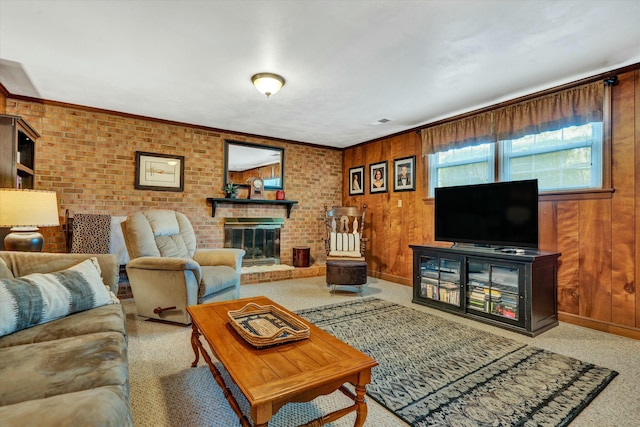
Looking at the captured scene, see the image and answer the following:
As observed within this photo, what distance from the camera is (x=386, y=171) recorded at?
16.6ft

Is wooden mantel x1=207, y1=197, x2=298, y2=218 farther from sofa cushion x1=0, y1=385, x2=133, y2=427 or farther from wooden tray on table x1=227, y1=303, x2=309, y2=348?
sofa cushion x1=0, y1=385, x2=133, y2=427

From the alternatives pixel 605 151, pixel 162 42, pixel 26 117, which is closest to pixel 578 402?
pixel 605 151

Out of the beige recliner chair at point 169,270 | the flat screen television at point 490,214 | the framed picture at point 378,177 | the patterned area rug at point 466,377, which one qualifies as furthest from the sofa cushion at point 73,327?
the framed picture at point 378,177

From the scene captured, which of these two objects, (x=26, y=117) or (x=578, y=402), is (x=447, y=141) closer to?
(x=578, y=402)

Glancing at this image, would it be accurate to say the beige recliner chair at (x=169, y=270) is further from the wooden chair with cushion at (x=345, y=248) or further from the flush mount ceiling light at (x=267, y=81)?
the flush mount ceiling light at (x=267, y=81)

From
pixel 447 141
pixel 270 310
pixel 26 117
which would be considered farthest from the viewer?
pixel 447 141

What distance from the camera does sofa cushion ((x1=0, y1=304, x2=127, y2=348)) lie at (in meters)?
1.51

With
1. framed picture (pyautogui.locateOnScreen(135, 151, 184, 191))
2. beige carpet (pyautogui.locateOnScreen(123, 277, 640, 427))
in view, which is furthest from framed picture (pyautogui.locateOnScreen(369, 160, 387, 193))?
framed picture (pyautogui.locateOnScreen(135, 151, 184, 191))

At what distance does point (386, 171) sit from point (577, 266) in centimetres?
274

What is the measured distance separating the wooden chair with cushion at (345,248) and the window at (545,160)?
1.55 metres

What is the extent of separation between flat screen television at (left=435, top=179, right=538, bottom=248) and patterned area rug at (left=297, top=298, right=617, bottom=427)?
994 millimetres

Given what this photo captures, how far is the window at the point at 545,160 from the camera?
296 centimetres

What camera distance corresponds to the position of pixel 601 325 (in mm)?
2844

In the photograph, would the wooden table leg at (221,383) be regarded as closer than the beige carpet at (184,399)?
Yes
